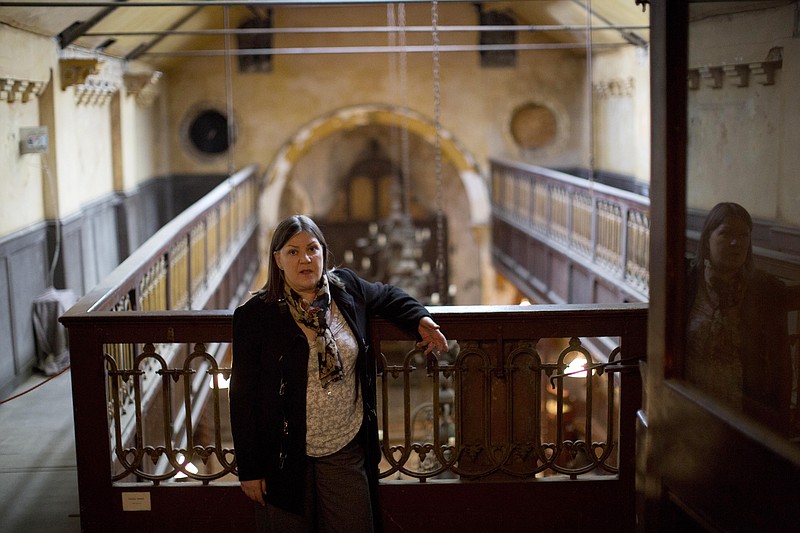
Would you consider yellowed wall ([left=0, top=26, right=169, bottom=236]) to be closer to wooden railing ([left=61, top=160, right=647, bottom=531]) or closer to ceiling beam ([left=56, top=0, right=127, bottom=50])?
ceiling beam ([left=56, top=0, right=127, bottom=50])

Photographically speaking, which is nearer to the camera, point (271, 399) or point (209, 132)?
point (271, 399)

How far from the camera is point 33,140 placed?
7871mm

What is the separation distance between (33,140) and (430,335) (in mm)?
5689

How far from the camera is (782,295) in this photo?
1.67 m

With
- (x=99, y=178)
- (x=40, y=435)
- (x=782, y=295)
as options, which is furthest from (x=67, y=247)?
(x=782, y=295)

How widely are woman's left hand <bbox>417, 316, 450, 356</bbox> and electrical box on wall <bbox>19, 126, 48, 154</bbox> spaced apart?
5581mm

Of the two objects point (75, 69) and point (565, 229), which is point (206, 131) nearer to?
point (75, 69)

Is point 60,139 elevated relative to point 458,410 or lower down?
elevated

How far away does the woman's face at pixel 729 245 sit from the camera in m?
1.71

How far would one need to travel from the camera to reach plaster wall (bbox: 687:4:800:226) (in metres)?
1.60

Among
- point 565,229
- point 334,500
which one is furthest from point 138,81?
point 334,500

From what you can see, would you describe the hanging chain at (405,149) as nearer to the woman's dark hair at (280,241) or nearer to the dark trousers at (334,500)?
the woman's dark hair at (280,241)

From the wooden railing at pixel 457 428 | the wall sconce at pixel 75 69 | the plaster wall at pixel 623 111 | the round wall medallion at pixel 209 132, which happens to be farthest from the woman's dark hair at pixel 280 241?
the round wall medallion at pixel 209 132

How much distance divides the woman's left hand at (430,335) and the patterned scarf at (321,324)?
444 mm
